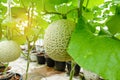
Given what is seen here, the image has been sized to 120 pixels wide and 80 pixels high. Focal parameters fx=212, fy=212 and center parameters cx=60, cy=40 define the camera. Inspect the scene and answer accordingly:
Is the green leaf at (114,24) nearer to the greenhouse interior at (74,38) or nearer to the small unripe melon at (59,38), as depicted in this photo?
the greenhouse interior at (74,38)

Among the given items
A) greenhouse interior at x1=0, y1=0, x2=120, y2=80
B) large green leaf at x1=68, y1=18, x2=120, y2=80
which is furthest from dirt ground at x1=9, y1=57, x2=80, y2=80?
large green leaf at x1=68, y1=18, x2=120, y2=80

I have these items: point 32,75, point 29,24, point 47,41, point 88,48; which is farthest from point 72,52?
point 32,75

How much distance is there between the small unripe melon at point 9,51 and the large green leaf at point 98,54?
0.32 m

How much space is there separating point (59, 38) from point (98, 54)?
150mm

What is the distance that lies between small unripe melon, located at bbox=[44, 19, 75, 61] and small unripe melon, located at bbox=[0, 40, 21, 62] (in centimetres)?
20

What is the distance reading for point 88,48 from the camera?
43 cm

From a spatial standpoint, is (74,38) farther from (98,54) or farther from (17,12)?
(17,12)

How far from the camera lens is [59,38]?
0.54 m

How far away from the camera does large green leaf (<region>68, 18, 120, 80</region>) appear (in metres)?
0.40

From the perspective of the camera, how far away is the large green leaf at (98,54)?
1.32 feet

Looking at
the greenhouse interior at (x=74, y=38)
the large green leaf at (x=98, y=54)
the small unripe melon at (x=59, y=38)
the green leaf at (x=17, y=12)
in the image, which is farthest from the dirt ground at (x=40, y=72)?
the large green leaf at (x=98, y=54)

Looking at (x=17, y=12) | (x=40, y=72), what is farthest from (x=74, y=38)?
(x=40, y=72)

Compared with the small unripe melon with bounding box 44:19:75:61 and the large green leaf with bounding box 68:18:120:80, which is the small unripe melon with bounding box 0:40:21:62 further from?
the large green leaf with bounding box 68:18:120:80

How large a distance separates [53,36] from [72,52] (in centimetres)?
12
